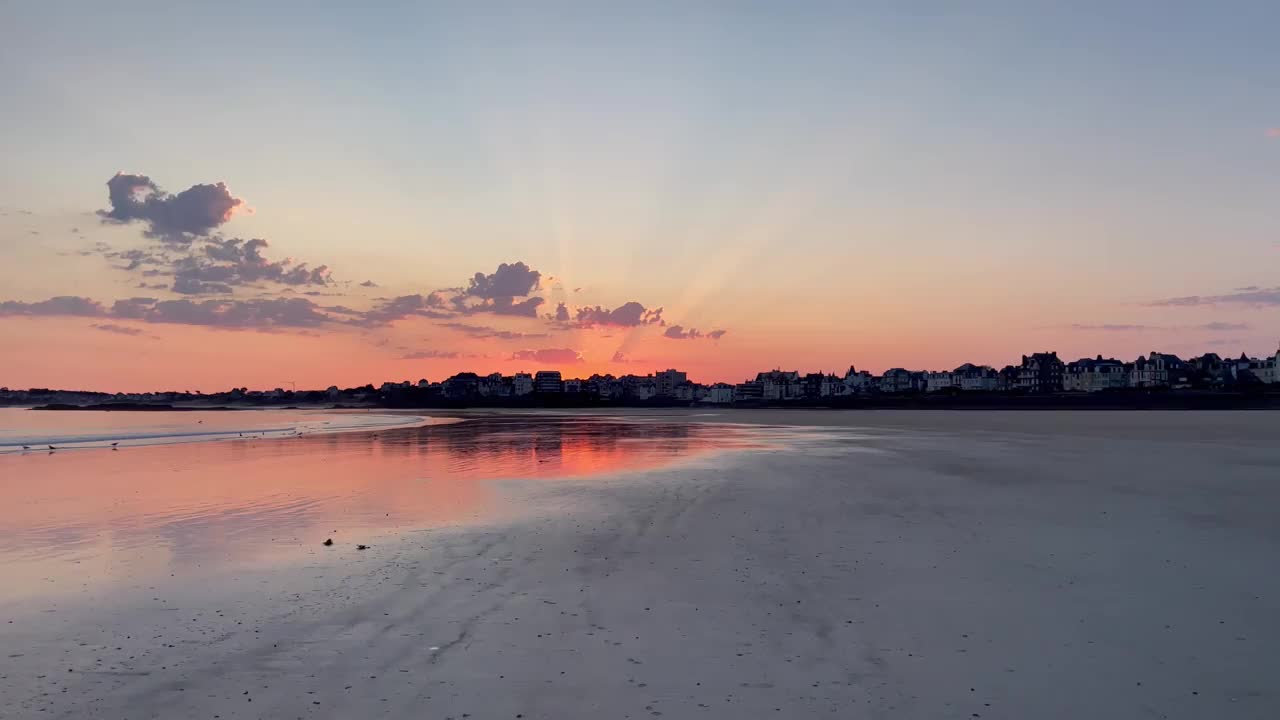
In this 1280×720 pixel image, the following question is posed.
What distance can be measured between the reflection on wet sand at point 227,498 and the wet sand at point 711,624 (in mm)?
1713

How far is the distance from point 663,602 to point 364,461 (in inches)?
1033

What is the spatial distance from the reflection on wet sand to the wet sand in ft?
5.62

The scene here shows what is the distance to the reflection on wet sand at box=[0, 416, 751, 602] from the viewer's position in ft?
46.3

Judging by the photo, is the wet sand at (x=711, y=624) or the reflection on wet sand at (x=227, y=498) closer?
the wet sand at (x=711, y=624)

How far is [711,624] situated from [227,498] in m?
17.9

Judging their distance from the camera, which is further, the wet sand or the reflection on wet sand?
the reflection on wet sand

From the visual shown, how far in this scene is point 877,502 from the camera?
19938 millimetres

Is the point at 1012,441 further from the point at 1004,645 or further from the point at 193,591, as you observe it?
the point at 193,591

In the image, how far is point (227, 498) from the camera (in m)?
22.2

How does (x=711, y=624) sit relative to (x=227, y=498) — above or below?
below

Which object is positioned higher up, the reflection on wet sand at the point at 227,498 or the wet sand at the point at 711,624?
the reflection on wet sand at the point at 227,498

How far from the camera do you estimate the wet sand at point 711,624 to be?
7.35 metres

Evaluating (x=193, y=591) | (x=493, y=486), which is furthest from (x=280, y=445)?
(x=193, y=591)

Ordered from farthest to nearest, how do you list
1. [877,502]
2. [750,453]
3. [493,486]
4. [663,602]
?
Result: [750,453] < [493,486] < [877,502] < [663,602]
